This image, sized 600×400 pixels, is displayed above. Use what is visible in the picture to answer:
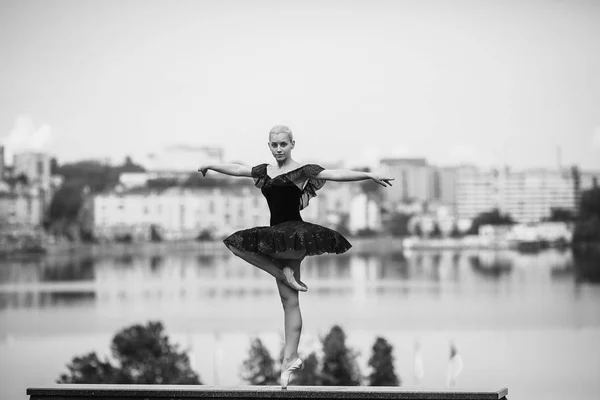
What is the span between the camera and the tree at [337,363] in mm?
16766

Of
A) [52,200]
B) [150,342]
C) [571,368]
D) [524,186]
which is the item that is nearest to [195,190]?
[52,200]

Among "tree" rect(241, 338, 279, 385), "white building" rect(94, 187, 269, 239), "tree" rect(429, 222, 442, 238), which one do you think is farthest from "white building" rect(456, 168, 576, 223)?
"tree" rect(241, 338, 279, 385)

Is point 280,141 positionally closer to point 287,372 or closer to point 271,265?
point 271,265

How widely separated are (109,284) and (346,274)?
385 cm

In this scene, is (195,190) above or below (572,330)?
above

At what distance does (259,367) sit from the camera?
1686 cm

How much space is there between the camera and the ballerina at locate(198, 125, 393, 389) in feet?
20.9

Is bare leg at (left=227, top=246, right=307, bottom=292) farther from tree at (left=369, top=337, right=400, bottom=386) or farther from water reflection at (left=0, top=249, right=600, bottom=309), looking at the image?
water reflection at (left=0, top=249, right=600, bottom=309)

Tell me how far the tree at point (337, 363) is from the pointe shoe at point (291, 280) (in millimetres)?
10358

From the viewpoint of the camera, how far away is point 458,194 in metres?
19.8

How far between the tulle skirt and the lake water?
1086 centimetres

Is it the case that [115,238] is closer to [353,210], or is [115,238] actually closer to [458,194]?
[353,210]

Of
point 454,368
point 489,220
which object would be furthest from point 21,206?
point 489,220

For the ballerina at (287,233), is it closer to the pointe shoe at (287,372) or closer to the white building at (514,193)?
the pointe shoe at (287,372)
